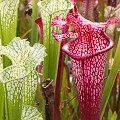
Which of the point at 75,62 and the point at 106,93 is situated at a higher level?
the point at 75,62

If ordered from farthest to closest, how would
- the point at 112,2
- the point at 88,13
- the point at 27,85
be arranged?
the point at 112,2 → the point at 88,13 → the point at 27,85

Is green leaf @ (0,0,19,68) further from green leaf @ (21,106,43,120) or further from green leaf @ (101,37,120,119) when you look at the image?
green leaf @ (101,37,120,119)

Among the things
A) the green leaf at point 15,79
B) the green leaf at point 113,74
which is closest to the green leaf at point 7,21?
the green leaf at point 15,79

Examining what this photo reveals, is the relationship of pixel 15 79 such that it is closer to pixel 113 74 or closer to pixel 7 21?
pixel 7 21

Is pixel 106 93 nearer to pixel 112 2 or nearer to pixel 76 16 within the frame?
pixel 76 16

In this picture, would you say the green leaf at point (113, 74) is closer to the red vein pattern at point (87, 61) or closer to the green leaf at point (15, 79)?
the red vein pattern at point (87, 61)

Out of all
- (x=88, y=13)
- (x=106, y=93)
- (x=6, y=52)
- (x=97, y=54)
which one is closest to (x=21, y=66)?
(x=6, y=52)

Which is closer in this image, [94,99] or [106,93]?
[94,99]

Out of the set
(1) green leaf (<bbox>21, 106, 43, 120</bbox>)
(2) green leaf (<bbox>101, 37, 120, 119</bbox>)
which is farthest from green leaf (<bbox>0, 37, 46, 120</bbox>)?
(2) green leaf (<bbox>101, 37, 120, 119</bbox>)
